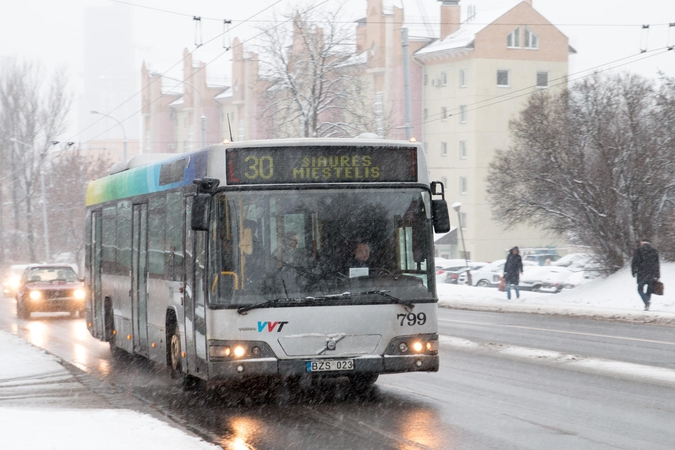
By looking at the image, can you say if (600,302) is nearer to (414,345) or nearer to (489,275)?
(414,345)

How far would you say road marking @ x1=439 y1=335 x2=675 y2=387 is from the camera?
1277cm

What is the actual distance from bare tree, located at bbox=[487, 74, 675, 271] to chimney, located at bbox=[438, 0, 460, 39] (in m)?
46.9

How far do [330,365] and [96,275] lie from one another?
8099mm

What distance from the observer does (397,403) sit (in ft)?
35.6

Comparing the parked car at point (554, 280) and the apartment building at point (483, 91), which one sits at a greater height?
the apartment building at point (483, 91)

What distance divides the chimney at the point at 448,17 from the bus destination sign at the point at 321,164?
71.7 metres

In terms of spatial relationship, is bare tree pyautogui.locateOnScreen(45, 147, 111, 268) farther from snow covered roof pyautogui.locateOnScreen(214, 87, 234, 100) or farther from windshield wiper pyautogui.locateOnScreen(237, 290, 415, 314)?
windshield wiper pyautogui.locateOnScreen(237, 290, 415, 314)

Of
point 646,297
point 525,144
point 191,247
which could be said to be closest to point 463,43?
point 525,144

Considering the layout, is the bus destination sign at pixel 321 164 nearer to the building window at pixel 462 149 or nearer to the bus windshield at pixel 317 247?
the bus windshield at pixel 317 247

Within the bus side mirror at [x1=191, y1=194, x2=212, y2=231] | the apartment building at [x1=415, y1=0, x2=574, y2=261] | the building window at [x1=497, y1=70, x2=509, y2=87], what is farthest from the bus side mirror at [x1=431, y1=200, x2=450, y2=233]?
the building window at [x1=497, y1=70, x2=509, y2=87]

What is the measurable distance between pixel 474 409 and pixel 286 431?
74.6 inches

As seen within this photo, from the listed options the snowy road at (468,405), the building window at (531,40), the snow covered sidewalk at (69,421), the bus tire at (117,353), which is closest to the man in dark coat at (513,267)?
the snowy road at (468,405)

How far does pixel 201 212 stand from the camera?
33.9 ft

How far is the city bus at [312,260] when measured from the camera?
1048cm
